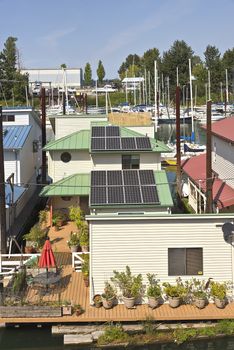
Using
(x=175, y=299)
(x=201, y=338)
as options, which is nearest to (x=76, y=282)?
(x=175, y=299)

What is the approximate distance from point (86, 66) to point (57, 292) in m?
132

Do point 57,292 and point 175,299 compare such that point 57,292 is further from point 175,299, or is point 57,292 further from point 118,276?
point 175,299

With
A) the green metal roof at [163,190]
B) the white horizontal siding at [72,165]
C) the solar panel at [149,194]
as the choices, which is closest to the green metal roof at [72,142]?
the white horizontal siding at [72,165]

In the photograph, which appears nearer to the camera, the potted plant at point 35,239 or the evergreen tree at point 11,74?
the potted plant at point 35,239

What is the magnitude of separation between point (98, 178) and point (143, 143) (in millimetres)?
5415

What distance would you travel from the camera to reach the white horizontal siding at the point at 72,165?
2884 centimetres

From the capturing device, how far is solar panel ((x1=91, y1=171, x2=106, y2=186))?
22516mm

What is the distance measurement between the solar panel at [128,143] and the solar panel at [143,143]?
0.27 m

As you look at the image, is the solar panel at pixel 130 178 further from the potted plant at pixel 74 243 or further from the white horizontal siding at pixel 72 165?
the white horizontal siding at pixel 72 165

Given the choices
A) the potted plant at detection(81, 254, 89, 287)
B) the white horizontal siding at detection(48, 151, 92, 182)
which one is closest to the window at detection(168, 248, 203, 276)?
the potted plant at detection(81, 254, 89, 287)

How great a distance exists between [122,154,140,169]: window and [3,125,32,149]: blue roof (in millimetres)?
6779

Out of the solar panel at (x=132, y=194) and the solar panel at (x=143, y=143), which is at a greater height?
the solar panel at (x=143, y=143)

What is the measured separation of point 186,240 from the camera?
17.7 m

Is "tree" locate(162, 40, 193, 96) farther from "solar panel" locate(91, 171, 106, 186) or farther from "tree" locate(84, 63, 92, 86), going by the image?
"solar panel" locate(91, 171, 106, 186)
